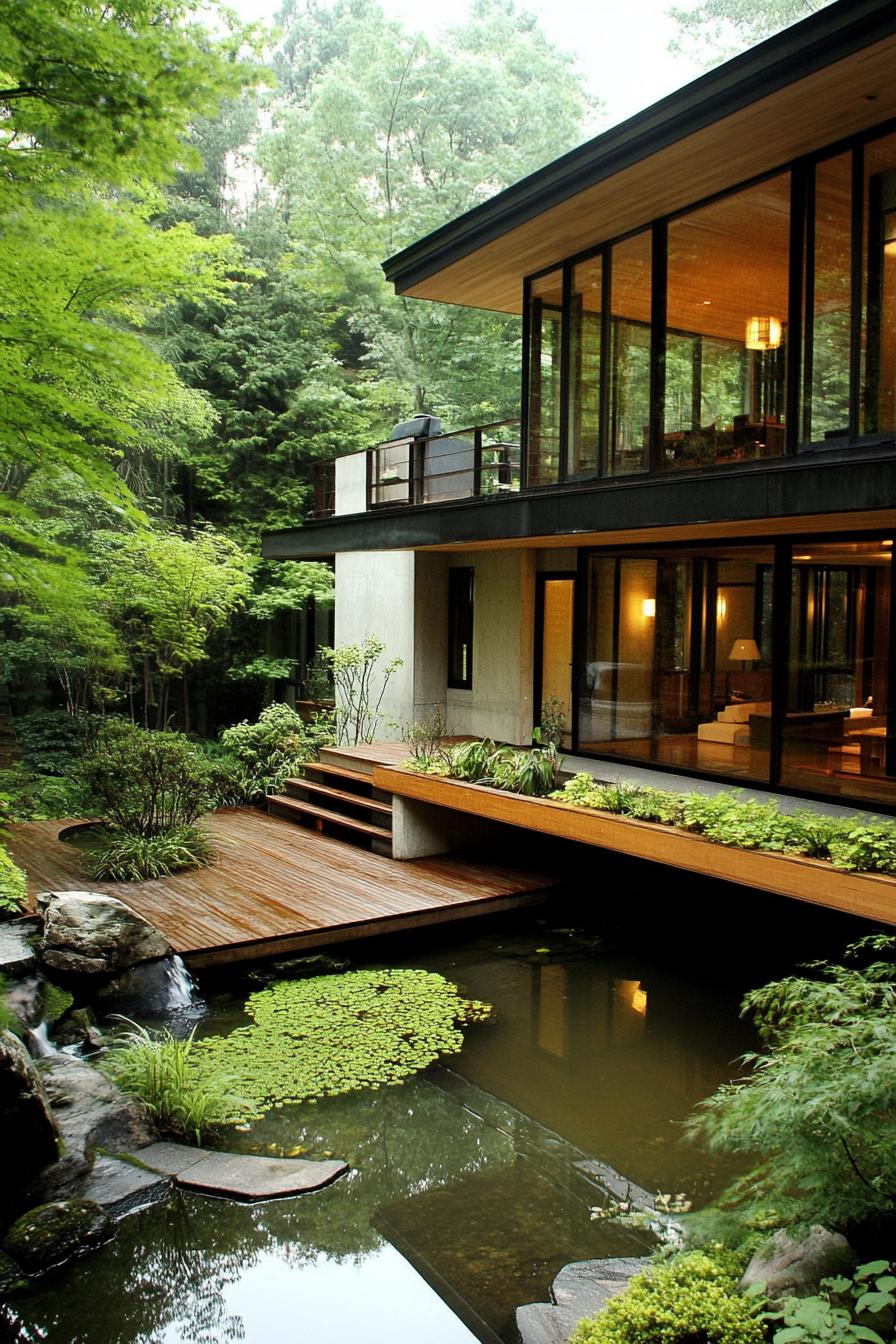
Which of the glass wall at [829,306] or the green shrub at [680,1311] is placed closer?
the green shrub at [680,1311]

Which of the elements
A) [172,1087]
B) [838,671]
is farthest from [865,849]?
[172,1087]

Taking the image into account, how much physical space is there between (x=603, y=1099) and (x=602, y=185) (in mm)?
7352

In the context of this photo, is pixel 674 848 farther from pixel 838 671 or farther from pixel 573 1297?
pixel 573 1297

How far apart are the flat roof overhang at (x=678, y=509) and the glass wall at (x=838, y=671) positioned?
365 millimetres

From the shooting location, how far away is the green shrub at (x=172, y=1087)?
18.4 feet

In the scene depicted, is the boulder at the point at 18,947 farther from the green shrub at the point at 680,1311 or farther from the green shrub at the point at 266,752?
the green shrub at the point at 266,752

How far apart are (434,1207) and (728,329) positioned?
22.6ft

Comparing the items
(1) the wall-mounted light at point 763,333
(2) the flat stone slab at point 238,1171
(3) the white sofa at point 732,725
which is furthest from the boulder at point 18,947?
(1) the wall-mounted light at point 763,333

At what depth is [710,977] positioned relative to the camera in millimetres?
8070

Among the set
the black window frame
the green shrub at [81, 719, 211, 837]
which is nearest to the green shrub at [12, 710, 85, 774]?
the green shrub at [81, 719, 211, 837]

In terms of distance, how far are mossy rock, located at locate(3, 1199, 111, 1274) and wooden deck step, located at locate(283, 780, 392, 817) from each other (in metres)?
6.51

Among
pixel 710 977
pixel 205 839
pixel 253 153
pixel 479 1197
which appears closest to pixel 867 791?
pixel 710 977

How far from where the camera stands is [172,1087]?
5.77 meters

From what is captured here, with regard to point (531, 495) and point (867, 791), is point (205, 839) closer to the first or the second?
point (531, 495)
